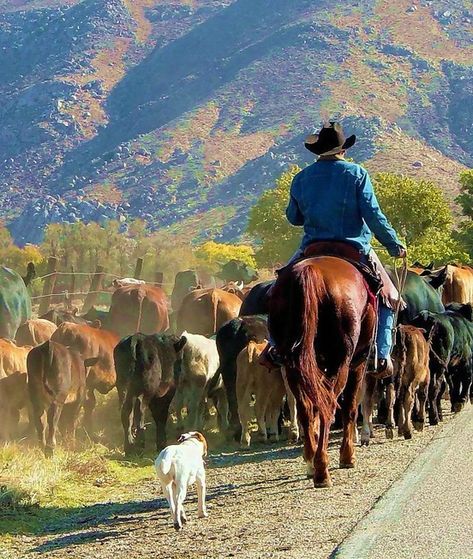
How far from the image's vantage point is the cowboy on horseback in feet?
31.7

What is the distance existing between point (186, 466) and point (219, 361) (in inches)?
252

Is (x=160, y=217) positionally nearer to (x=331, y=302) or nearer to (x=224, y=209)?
(x=224, y=209)

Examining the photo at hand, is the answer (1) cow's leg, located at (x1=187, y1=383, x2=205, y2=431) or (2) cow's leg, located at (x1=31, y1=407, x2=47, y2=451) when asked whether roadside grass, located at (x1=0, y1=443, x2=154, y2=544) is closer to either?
(2) cow's leg, located at (x1=31, y1=407, x2=47, y2=451)

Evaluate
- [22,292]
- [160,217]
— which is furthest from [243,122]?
[22,292]

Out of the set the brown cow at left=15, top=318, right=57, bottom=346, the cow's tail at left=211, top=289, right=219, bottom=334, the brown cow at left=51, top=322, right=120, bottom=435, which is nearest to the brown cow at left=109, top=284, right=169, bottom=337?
the cow's tail at left=211, top=289, right=219, bottom=334

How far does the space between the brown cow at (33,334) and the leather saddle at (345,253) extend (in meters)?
11.6

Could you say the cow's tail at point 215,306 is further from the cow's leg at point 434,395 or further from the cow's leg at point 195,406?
the cow's leg at point 434,395

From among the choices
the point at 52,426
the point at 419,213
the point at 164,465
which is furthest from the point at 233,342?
Result: the point at 419,213

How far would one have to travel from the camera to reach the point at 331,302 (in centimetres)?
860

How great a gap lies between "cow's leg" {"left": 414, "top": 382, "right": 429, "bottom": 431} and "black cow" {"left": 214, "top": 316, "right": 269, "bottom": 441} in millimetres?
2395

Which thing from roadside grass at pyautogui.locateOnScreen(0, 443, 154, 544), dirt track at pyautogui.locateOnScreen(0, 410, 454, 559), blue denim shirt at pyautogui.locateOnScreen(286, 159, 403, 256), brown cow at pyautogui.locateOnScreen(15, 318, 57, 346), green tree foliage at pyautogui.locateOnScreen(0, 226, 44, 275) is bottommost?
dirt track at pyautogui.locateOnScreen(0, 410, 454, 559)

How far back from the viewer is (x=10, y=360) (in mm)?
16203

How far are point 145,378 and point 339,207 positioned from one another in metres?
5.66

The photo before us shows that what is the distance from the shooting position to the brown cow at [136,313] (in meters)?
24.6
